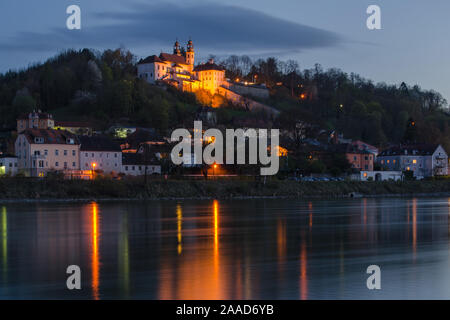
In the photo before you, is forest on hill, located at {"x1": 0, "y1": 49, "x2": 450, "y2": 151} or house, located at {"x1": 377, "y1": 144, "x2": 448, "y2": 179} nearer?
house, located at {"x1": 377, "y1": 144, "x2": 448, "y2": 179}

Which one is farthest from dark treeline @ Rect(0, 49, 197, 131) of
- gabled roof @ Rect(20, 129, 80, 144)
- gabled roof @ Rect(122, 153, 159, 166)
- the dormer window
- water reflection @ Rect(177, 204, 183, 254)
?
water reflection @ Rect(177, 204, 183, 254)

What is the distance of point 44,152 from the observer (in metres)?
62.1

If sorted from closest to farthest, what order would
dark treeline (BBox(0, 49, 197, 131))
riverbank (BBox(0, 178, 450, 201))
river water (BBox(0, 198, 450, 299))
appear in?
river water (BBox(0, 198, 450, 299)) → riverbank (BBox(0, 178, 450, 201)) → dark treeline (BBox(0, 49, 197, 131))

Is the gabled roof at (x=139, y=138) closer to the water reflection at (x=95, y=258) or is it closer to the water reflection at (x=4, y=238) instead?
the water reflection at (x=4, y=238)

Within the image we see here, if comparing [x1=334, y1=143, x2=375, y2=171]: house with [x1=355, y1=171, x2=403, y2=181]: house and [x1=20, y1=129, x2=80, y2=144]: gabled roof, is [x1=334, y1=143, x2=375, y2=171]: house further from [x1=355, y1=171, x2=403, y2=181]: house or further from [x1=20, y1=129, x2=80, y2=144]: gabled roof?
[x1=20, y1=129, x2=80, y2=144]: gabled roof

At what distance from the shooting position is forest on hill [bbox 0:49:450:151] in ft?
327

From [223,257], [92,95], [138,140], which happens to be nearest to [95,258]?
[223,257]

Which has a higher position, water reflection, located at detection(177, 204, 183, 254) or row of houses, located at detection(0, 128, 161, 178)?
row of houses, located at detection(0, 128, 161, 178)

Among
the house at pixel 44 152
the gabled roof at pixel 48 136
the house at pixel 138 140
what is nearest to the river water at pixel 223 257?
the house at pixel 44 152

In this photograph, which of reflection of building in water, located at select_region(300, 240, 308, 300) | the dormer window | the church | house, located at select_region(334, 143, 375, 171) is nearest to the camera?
reflection of building in water, located at select_region(300, 240, 308, 300)

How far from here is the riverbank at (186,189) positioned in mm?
51344

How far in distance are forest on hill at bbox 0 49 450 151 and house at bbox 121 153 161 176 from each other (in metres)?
24.6

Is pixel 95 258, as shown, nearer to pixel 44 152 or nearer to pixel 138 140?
pixel 44 152
